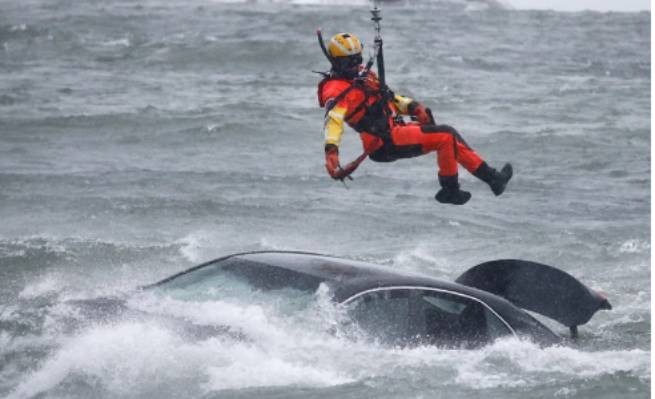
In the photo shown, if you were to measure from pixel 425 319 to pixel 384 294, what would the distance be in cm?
37

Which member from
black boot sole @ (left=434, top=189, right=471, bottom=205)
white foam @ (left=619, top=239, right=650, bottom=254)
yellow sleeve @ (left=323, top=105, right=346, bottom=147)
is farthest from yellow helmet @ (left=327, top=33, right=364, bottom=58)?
white foam @ (left=619, top=239, right=650, bottom=254)

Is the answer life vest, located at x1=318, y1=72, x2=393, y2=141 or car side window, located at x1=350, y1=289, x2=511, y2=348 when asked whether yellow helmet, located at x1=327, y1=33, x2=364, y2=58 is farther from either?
car side window, located at x1=350, y1=289, x2=511, y2=348

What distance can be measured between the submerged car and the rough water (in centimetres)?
13

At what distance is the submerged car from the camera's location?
830 centimetres

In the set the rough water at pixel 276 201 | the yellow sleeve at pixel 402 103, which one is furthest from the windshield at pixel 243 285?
the yellow sleeve at pixel 402 103

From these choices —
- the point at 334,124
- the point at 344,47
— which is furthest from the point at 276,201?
the point at 334,124

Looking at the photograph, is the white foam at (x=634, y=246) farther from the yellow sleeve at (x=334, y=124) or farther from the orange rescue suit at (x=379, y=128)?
the yellow sleeve at (x=334, y=124)

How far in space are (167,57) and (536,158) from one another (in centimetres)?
1892

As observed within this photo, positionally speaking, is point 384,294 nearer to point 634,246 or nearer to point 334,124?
point 334,124

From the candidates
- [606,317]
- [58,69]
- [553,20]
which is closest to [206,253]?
[606,317]

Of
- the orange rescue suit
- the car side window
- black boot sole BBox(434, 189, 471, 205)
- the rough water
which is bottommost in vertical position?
the rough water

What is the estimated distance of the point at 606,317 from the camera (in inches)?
473

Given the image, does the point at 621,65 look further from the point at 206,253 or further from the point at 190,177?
the point at 206,253

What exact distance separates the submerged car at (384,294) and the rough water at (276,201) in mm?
128
